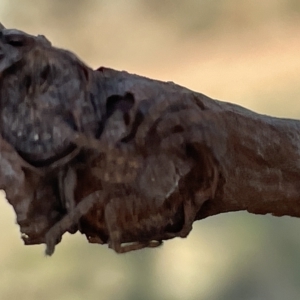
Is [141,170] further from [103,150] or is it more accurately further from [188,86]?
[188,86]

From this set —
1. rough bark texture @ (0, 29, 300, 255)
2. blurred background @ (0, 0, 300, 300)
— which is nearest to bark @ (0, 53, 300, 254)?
rough bark texture @ (0, 29, 300, 255)

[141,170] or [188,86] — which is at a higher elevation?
[188,86]

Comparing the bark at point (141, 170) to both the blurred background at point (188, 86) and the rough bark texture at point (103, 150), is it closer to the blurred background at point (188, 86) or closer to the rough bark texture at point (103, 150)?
the rough bark texture at point (103, 150)

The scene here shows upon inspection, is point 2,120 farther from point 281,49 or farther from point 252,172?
point 281,49

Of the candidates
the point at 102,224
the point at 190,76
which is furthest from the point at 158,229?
the point at 190,76

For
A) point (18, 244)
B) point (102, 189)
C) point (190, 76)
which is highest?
point (190, 76)

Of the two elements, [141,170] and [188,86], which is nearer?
[141,170]

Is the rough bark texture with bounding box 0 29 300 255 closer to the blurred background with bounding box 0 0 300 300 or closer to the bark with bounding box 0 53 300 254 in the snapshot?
the bark with bounding box 0 53 300 254

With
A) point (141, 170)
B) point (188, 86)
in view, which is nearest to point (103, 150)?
point (141, 170)
